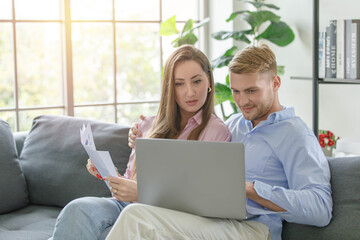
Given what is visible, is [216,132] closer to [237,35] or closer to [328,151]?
[328,151]

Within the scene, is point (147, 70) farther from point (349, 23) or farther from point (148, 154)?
point (148, 154)

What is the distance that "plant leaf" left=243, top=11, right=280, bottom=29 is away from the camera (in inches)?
136

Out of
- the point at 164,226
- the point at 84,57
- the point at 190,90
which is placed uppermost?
the point at 84,57

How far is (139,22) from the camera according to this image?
13.2ft

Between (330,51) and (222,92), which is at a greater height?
(330,51)

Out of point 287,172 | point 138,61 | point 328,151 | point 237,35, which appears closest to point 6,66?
point 138,61

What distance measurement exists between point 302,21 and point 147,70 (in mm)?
1269

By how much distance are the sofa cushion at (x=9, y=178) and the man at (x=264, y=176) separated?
108 centimetres

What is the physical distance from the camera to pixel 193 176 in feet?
5.87

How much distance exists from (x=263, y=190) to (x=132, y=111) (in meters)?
2.30

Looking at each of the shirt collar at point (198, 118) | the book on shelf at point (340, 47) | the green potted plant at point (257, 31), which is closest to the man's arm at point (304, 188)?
the shirt collar at point (198, 118)

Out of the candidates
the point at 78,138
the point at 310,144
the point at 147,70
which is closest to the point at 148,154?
the point at 310,144

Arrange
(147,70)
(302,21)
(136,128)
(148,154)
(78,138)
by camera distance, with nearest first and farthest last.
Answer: (148,154) < (136,128) < (78,138) < (302,21) < (147,70)

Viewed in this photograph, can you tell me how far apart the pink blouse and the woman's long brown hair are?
0.02m
